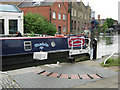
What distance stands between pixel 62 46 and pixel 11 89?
6.88m

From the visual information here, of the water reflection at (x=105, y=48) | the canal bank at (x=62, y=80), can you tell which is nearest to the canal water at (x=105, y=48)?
the water reflection at (x=105, y=48)

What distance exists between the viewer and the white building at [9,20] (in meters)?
12.3

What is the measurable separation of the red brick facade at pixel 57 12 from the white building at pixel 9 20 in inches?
550

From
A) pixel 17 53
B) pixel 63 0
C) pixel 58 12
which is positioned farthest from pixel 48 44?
pixel 63 0

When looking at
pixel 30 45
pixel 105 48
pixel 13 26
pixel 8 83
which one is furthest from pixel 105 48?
pixel 8 83

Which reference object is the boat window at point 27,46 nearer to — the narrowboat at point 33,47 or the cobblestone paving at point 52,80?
the narrowboat at point 33,47

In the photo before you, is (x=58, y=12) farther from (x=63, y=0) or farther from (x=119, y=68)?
(x=119, y=68)

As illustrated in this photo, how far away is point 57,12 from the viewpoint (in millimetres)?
30047

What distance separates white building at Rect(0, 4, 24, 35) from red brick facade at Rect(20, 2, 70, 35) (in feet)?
45.9

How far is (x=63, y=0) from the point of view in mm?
32469

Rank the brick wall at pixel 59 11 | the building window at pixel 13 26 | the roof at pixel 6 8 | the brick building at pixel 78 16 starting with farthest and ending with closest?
the brick building at pixel 78 16, the brick wall at pixel 59 11, the roof at pixel 6 8, the building window at pixel 13 26

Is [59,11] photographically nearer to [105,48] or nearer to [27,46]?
[105,48]

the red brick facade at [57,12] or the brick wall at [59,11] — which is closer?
the red brick facade at [57,12]

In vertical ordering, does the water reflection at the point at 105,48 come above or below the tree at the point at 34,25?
below
